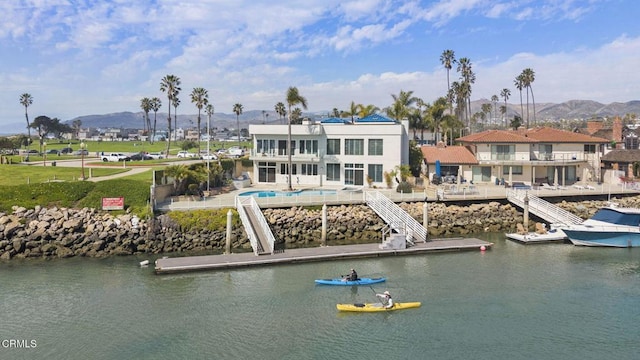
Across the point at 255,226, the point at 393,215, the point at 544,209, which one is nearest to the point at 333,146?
the point at 393,215

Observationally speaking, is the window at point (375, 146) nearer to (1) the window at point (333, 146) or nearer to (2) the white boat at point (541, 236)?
(1) the window at point (333, 146)

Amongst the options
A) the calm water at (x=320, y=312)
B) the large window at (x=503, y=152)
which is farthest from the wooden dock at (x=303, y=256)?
the large window at (x=503, y=152)

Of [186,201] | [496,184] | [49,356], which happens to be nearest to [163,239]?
[186,201]

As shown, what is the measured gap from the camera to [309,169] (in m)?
56.0

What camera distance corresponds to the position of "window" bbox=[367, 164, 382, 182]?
54.2 m

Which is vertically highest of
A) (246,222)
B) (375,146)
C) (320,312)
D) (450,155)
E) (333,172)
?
(375,146)

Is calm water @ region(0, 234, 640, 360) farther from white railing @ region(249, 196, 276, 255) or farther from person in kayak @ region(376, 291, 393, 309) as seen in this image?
white railing @ region(249, 196, 276, 255)

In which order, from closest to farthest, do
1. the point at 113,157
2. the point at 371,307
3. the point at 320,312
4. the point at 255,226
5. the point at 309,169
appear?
the point at 320,312 → the point at 371,307 → the point at 255,226 → the point at 309,169 → the point at 113,157

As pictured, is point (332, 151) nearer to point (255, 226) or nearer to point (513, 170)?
point (255, 226)

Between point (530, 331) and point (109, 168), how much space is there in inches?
2002

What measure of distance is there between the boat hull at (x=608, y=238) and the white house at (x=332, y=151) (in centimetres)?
1962

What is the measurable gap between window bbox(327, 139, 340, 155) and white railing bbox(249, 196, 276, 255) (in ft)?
50.7

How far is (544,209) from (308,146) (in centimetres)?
2547

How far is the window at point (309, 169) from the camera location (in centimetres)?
5591
